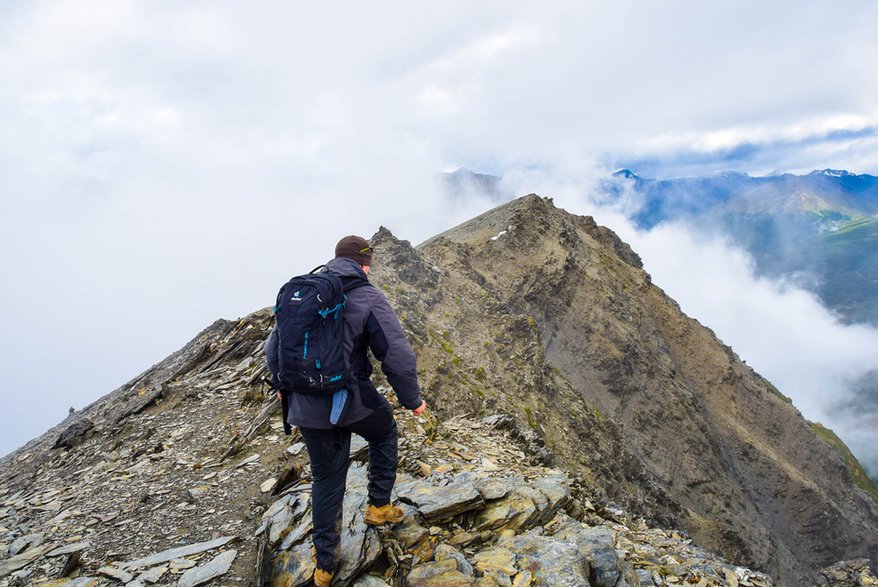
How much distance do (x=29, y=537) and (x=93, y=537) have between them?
1537 mm

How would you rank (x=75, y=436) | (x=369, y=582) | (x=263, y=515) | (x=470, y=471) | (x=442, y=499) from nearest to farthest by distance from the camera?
(x=369, y=582) < (x=442, y=499) < (x=263, y=515) < (x=470, y=471) < (x=75, y=436)

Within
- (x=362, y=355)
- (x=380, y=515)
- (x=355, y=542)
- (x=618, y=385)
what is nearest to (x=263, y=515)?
(x=355, y=542)

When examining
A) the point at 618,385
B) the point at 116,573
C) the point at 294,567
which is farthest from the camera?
the point at 618,385

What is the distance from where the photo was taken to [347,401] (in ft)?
19.7

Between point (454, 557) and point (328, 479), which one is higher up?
point (328, 479)

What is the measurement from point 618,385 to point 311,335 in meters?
47.3

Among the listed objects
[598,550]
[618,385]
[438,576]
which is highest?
[438,576]

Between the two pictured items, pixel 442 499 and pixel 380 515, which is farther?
pixel 442 499

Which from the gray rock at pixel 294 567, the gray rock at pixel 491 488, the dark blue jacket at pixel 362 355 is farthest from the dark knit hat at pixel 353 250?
the gray rock at pixel 491 488

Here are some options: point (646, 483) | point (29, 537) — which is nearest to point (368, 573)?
point (29, 537)

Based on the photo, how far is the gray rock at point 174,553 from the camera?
7.61 meters

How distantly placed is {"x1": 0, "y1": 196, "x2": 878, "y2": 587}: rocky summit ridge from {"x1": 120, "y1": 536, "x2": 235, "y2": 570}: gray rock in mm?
46

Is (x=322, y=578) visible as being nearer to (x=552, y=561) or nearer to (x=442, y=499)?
(x=442, y=499)

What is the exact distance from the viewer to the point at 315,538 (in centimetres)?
616
